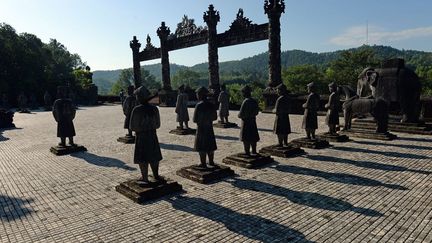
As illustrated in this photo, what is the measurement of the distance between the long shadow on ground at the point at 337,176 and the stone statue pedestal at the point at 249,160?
409mm

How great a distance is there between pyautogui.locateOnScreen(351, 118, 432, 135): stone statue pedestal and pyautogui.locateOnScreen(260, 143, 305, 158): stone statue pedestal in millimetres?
4216

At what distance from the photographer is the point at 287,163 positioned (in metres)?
9.12

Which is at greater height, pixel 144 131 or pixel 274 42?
pixel 274 42

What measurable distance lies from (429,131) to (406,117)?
1023mm

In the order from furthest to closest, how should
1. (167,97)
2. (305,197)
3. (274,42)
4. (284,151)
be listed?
1. (167,97)
2. (274,42)
3. (284,151)
4. (305,197)

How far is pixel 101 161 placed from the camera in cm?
1045

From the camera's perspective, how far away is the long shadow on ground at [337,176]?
23.4ft

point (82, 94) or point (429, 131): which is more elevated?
point (82, 94)

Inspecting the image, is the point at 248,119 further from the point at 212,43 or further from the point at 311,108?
the point at 212,43

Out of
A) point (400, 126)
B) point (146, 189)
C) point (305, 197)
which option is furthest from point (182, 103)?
point (305, 197)

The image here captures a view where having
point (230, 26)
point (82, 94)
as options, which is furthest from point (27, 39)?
point (230, 26)

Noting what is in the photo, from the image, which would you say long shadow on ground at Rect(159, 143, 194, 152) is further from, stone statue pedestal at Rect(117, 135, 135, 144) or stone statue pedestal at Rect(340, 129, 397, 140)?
stone statue pedestal at Rect(340, 129, 397, 140)

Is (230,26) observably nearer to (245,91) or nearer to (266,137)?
(266,137)

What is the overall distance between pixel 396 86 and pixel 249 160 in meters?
8.02
